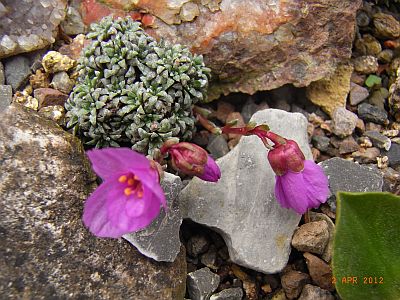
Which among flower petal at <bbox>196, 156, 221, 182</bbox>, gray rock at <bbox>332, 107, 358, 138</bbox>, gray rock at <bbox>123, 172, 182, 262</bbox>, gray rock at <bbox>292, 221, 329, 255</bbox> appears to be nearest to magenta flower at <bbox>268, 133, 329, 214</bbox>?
gray rock at <bbox>292, 221, 329, 255</bbox>

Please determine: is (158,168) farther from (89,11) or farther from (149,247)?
(89,11)

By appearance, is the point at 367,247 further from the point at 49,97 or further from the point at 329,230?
the point at 49,97

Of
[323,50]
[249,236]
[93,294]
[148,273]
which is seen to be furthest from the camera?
[323,50]

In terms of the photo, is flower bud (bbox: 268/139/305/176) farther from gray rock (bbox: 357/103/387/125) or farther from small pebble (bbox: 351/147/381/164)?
gray rock (bbox: 357/103/387/125)

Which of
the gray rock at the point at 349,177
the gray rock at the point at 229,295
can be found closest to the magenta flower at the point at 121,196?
the gray rock at the point at 229,295

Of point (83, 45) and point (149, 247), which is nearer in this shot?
point (149, 247)

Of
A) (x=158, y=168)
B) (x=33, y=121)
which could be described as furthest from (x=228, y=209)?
(x=33, y=121)
